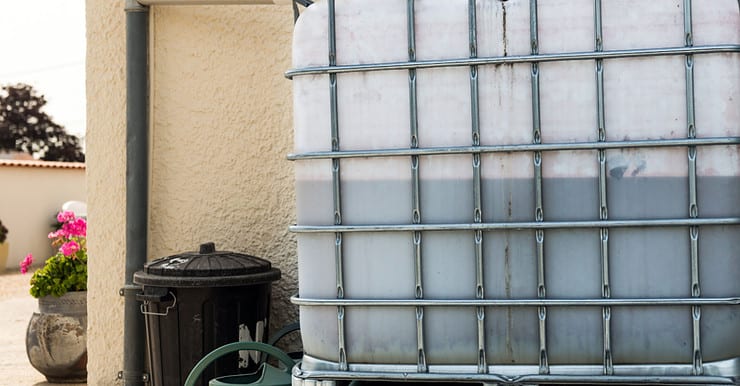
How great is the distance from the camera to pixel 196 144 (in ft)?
16.8

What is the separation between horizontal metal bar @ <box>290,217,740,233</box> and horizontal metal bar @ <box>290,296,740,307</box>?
233 millimetres

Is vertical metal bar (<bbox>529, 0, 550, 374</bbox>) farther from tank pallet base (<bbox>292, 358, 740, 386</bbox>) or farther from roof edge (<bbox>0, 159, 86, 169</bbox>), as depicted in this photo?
roof edge (<bbox>0, 159, 86, 169</bbox>)

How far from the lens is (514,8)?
292 cm

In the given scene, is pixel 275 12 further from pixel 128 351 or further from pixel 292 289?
pixel 128 351

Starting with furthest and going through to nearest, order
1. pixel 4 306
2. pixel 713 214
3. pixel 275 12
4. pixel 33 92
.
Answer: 1. pixel 33 92
2. pixel 4 306
3. pixel 275 12
4. pixel 713 214

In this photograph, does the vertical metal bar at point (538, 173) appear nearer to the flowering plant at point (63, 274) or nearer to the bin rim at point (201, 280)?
the bin rim at point (201, 280)

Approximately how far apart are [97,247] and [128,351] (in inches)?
25.7

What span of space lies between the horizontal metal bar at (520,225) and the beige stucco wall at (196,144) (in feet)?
6.43

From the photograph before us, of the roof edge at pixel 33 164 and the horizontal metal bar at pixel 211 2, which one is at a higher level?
the roof edge at pixel 33 164

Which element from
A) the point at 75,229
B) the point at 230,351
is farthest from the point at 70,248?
the point at 230,351

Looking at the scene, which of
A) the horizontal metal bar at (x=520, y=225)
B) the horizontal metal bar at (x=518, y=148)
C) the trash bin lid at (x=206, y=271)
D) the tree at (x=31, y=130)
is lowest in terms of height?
the trash bin lid at (x=206, y=271)

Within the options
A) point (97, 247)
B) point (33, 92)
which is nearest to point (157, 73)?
point (97, 247)

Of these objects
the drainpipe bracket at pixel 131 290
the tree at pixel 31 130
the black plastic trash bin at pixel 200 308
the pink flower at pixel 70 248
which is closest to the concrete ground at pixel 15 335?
the pink flower at pixel 70 248

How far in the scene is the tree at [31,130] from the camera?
128 feet
